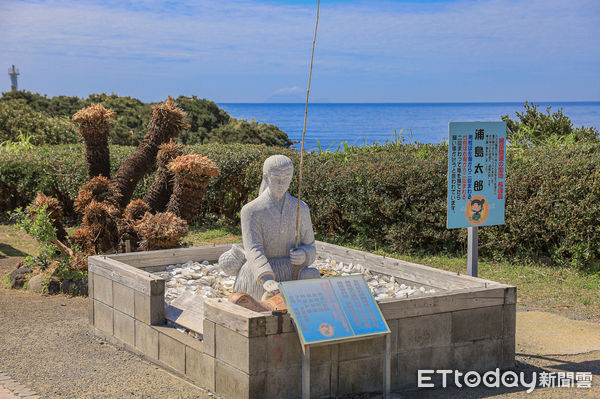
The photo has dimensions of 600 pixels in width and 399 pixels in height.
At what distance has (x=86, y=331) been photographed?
6.62 meters

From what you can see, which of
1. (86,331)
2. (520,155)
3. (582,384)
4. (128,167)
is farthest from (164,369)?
(520,155)

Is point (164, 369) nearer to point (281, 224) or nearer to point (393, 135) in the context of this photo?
point (281, 224)

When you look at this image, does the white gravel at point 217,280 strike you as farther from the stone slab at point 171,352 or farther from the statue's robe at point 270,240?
the statue's robe at point 270,240

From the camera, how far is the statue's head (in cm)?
558

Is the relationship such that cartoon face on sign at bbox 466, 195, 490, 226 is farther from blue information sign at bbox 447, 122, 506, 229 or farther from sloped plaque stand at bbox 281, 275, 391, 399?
sloped plaque stand at bbox 281, 275, 391, 399

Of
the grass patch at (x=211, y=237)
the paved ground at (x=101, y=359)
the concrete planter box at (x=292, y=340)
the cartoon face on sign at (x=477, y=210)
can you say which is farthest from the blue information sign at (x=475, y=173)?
the grass patch at (x=211, y=237)

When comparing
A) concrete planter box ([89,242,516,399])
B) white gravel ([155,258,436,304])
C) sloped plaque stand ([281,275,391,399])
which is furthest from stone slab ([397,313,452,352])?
white gravel ([155,258,436,304])

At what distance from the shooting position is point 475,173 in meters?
6.09

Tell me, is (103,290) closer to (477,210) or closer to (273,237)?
(273,237)

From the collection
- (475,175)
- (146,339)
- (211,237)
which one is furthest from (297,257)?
(211,237)

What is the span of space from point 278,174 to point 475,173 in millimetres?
1921

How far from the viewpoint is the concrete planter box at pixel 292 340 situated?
4.53 m

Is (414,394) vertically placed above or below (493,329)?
below

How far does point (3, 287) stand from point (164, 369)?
→ 421 centimetres
